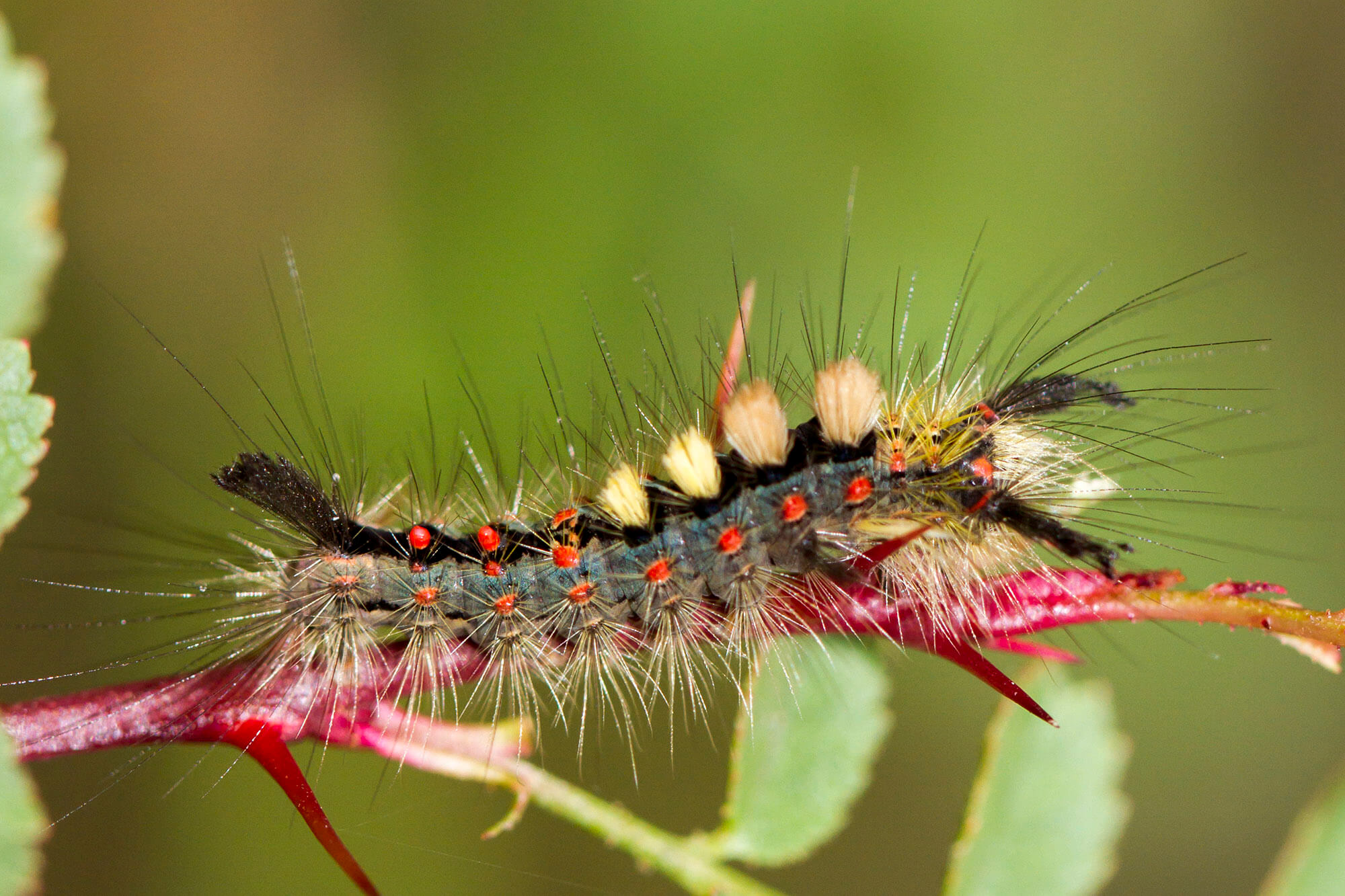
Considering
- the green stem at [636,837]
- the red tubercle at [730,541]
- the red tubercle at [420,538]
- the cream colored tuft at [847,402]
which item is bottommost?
the green stem at [636,837]

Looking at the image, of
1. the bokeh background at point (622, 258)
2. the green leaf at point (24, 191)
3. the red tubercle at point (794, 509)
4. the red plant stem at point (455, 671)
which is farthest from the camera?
the bokeh background at point (622, 258)

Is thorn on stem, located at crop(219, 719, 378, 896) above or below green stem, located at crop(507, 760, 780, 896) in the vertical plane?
above

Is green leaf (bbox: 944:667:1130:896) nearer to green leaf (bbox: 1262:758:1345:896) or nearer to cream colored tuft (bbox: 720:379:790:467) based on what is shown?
green leaf (bbox: 1262:758:1345:896)

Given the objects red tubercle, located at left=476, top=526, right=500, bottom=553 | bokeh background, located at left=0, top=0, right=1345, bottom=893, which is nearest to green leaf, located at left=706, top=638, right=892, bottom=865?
red tubercle, located at left=476, top=526, right=500, bottom=553

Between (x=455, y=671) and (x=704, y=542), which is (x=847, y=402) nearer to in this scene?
(x=704, y=542)

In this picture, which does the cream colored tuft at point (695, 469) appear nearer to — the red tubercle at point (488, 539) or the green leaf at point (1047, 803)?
the red tubercle at point (488, 539)

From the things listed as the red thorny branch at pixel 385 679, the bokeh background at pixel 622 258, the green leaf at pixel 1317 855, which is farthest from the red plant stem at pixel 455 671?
the bokeh background at pixel 622 258

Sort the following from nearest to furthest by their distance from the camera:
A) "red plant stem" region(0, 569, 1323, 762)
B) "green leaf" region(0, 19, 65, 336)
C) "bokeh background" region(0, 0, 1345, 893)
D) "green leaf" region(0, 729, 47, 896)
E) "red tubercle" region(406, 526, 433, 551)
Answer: "green leaf" region(0, 729, 47, 896)
"red plant stem" region(0, 569, 1323, 762)
"green leaf" region(0, 19, 65, 336)
"red tubercle" region(406, 526, 433, 551)
"bokeh background" region(0, 0, 1345, 893)
